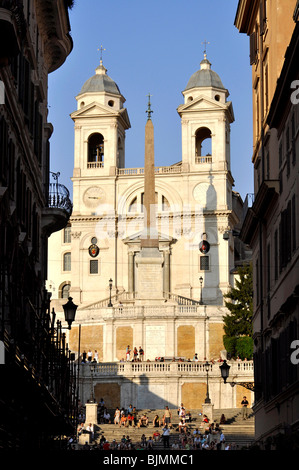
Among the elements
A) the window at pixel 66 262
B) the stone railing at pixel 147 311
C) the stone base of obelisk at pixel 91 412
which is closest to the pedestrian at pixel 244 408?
the stone base of obelisk at pixel 91 412

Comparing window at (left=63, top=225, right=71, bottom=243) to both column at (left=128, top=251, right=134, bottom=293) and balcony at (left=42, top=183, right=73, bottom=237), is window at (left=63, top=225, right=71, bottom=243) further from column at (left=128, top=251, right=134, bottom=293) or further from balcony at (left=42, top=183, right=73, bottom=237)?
balcony at (left=42, top=183, right=73, bottom=237)

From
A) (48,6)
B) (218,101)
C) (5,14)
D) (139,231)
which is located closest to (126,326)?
(139,231)

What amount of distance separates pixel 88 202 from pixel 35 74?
77.6 metres

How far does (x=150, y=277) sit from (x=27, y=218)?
2437 inches

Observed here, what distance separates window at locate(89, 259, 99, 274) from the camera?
362 ft

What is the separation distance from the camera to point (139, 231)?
110750mm

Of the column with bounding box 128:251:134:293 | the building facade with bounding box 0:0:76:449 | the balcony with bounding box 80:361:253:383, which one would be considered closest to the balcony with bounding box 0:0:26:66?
the building facade with bounding box 0:0:76:449

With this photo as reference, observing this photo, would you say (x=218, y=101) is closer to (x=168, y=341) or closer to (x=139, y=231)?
(x=139, y=231)

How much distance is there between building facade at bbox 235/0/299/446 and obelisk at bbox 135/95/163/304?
50209mm

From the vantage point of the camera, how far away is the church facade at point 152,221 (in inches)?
3666

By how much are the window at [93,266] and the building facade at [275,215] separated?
67334 millimetres

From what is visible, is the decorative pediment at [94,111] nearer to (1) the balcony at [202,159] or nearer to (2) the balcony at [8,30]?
(1) the balcony at [202,159]

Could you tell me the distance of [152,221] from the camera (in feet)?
332

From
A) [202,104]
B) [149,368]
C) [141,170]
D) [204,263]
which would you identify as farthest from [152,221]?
[149,368]
